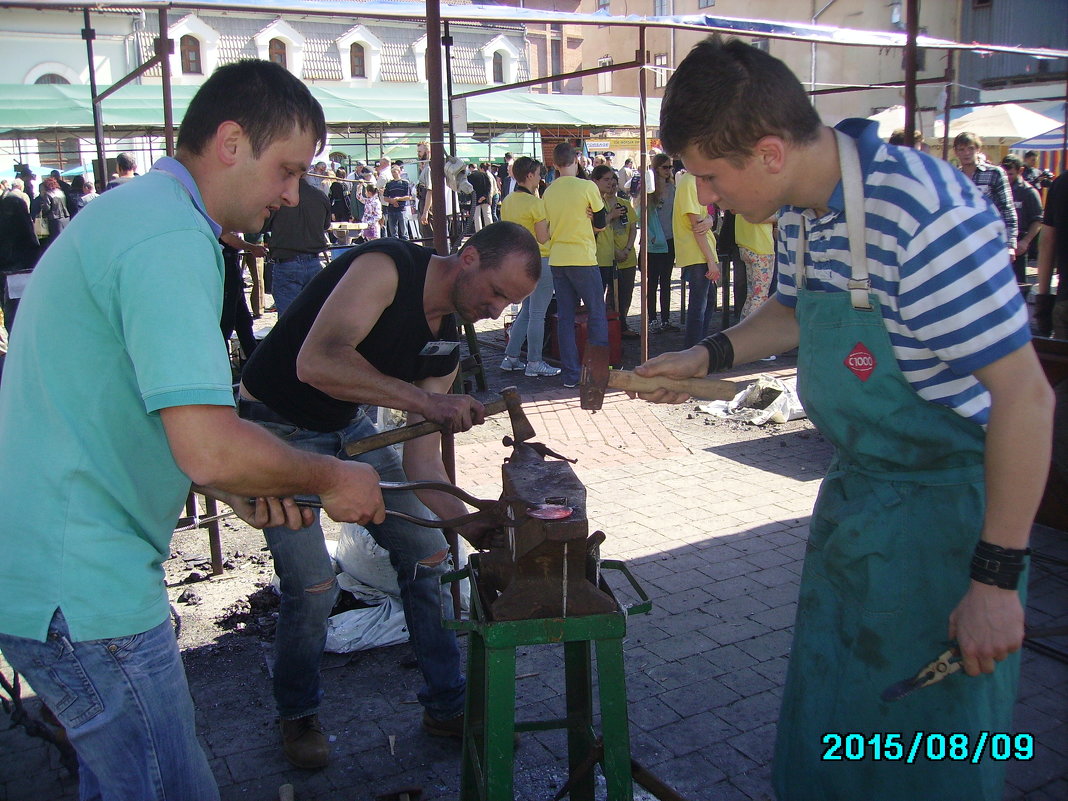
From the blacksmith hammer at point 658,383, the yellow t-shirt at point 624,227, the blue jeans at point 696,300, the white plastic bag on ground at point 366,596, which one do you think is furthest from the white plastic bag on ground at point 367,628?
the yellow t-shirt at point 624,227

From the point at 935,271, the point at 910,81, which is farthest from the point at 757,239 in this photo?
the point at 935,271

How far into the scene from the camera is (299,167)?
5.99 ft

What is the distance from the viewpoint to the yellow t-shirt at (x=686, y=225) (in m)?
8.21

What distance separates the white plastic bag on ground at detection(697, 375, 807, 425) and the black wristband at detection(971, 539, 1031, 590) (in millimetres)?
5397

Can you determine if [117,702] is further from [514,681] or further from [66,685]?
[514,681]

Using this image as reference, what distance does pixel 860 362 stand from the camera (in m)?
1.77

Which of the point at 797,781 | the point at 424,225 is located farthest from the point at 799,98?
the point at 424,225

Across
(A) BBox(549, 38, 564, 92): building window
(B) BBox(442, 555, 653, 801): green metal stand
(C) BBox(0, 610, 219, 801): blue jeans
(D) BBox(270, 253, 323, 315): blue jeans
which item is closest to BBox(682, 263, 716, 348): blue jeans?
(D) BBox(270, 253, 323, 315): blue jeans

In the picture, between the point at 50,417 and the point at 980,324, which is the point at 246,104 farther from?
the point at 980,324

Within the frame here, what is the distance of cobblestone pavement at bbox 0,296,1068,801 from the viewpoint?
2947 millimetres

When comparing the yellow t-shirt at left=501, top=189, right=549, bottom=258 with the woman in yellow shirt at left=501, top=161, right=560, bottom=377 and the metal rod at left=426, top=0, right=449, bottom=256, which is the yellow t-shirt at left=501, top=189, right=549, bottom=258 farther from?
the metal rod at left=426, top=0, right=449, bottom=256

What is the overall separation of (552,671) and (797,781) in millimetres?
1671

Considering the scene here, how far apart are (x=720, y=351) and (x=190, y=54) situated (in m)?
40.1

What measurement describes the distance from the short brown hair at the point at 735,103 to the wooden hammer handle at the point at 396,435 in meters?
1.18
